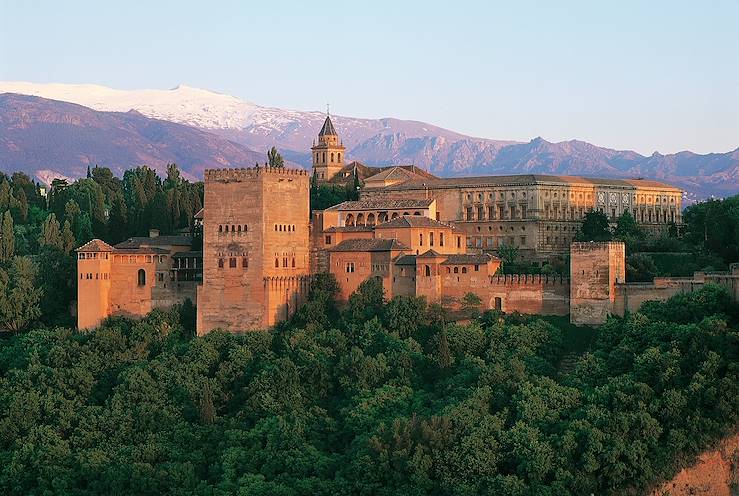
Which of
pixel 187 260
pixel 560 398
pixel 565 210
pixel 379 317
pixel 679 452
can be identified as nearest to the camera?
pixel 679 452

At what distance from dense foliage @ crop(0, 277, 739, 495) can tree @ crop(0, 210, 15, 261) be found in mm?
8146

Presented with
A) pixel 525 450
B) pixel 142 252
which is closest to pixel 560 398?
pixel 525 450

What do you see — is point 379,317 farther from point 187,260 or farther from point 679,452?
point 679,452

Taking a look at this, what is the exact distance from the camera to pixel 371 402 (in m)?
36.8

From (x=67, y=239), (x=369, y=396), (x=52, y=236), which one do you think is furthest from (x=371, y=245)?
(x=52, y=236)

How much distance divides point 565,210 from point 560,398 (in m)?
19.1

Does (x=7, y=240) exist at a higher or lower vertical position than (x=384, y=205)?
lower

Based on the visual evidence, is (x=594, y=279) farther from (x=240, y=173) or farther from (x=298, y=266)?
(x=240, y=173)

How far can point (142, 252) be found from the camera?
4375cm

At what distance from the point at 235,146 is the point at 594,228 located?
106 metres

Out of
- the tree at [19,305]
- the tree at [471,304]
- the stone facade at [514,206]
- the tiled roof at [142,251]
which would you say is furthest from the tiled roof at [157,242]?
the tree at [471,304]

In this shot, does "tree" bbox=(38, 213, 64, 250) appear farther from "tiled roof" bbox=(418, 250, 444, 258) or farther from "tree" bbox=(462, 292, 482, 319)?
"tree" bbox=(462, 292, 482, 319)

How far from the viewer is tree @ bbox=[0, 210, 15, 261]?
50906 mm

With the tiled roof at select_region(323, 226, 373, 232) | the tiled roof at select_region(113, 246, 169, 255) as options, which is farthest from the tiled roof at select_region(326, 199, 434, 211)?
the tiled roof at select_region(113, 246, 169, 255)
